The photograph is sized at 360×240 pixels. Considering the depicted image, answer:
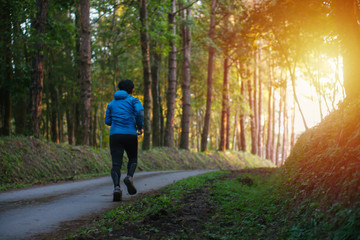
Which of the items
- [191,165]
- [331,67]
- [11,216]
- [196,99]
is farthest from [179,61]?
[11,216]

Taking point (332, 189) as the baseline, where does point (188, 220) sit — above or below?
below

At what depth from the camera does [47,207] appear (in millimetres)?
6703

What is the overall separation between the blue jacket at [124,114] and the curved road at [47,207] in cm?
148

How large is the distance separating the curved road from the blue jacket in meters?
1.48

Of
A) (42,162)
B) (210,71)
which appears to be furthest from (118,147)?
(210,71)

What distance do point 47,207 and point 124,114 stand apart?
225 cm

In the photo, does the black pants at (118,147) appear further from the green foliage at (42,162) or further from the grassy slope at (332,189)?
the green foliage at (42,162)

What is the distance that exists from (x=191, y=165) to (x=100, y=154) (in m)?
9.48

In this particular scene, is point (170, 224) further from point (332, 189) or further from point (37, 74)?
point (37, 74)

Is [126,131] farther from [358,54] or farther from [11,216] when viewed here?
[358,54]

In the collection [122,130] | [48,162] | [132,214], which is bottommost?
[132,214]

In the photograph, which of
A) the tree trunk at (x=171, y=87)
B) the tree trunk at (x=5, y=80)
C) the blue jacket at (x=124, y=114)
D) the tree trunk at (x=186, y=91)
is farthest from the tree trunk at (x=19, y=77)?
the tree trunk at (x=186, y=91)

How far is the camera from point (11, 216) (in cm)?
579

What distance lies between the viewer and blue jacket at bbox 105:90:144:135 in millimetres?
7574
